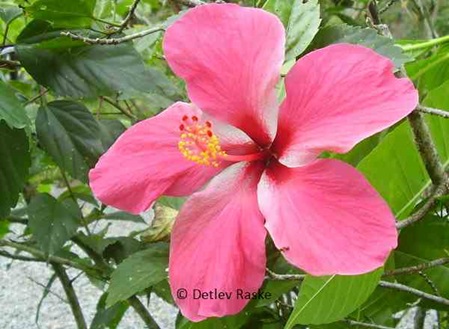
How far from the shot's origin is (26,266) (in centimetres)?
319

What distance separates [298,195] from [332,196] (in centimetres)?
2

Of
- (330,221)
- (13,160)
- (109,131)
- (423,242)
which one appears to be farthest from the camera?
(109,131)

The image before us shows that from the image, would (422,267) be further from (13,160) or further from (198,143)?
(13,160)

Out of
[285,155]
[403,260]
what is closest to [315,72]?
[285,155]

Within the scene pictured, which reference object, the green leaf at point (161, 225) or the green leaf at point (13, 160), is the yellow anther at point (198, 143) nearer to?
the green leaf at point (161, 225)

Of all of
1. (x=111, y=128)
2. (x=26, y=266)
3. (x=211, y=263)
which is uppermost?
(x=211, y=263)

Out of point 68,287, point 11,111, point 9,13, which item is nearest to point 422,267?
point 11,111

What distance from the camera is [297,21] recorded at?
1.63ft

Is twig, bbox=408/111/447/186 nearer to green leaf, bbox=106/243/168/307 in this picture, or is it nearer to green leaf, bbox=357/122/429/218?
green leaf, bbox=357/122/429/218

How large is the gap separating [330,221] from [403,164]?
0.17 metres

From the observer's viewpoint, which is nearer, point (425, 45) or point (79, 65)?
point (425, 45)

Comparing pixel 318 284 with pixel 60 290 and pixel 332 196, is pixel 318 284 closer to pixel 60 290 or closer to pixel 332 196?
pixel 332 196

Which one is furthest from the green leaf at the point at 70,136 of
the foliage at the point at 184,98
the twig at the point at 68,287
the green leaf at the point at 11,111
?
the twig at the point at 68,287

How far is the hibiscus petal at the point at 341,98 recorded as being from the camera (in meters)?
0.37
